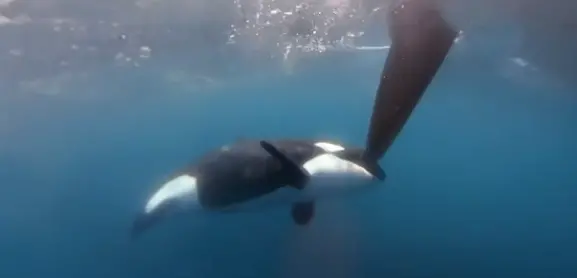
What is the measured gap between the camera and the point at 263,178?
7777 mm

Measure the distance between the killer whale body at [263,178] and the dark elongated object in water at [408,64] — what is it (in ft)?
11.4

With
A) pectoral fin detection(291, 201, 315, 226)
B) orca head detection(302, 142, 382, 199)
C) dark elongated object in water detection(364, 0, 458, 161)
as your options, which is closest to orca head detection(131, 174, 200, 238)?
pectoral fin detection(291, 201, 315, 226)

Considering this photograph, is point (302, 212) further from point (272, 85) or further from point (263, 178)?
point (272, 85)

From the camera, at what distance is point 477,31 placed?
1695 centimetres

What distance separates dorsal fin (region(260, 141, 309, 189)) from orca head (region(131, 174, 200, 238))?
1.92 meters

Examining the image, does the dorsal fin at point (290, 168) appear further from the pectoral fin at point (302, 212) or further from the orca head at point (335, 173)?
the pectoral fin at point (302, 212)

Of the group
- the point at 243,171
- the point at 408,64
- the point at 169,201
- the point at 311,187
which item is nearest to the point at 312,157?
the point at 311,187

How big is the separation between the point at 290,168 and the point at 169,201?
291 centimetres

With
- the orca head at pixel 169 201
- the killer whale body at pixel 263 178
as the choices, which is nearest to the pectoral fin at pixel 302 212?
the killer whale body at pixel 263 178

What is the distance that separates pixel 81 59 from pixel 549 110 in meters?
23.1

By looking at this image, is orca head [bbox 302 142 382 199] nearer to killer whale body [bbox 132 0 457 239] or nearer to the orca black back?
killer whale body [bbox 132 0 457 239]

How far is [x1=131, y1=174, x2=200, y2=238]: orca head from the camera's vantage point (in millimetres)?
8875

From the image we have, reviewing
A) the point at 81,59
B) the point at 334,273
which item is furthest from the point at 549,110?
the point at 81,59

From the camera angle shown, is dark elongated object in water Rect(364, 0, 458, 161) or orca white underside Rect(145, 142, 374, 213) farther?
orca white underside Rect(145, 142, 374, 213)
